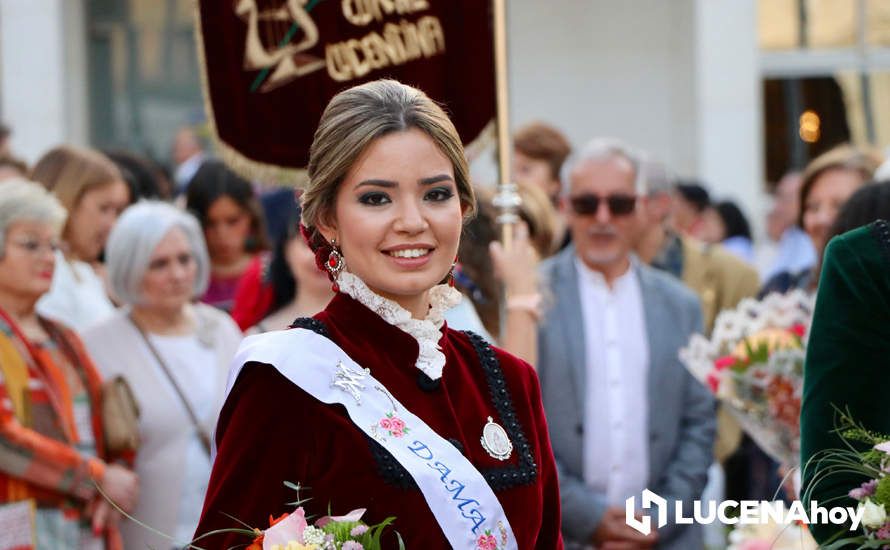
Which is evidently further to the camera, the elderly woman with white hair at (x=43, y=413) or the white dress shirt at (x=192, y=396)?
the white dress shirt at (x=192, y=396)

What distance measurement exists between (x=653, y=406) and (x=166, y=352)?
5.89 ft

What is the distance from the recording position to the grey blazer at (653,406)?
18.3ft

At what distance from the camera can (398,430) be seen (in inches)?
116

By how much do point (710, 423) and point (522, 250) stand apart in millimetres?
1072

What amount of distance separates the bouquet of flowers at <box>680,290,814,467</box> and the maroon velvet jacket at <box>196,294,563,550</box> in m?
2.24

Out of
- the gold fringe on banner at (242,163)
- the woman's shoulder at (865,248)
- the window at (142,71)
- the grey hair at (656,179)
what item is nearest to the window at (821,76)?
the window at (142,71)

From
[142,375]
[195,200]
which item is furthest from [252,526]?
[195,200]

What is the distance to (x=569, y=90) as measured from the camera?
15680 mm

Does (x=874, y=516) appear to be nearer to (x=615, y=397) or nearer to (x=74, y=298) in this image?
(x=615, y=397)

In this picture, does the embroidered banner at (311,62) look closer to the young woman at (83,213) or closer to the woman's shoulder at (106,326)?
the woman's shoulder at (106,326)

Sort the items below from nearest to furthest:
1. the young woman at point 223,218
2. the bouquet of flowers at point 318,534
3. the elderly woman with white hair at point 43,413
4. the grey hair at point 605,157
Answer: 1. the bouquet of flowers at point 318,534
2. the elderly woman with white hair at point 43,413
3. the grey hair at point 605,157
4. the young woman at point 223,218

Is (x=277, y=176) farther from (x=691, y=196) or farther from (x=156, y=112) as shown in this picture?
(x=156, y=112)

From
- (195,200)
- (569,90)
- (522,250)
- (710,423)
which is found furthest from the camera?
(569,90)

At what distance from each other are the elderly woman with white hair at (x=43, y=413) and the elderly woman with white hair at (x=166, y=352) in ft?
0.63
